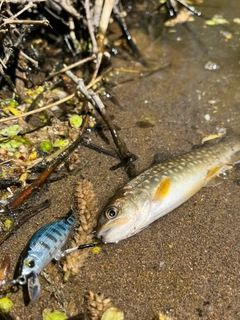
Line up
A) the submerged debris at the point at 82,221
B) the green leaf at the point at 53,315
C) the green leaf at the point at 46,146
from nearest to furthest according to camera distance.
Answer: the green leaf at the point at 53,315
the submerged debris at the point at 82,221
the green leaf at the point at 46,146

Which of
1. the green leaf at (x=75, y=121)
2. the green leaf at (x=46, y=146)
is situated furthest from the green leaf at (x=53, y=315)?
the green leaf at (x=75, y=121)

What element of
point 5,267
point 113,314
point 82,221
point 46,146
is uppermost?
point 46,146

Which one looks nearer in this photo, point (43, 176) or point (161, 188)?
point (161, 188)

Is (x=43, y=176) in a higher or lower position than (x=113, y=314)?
higher

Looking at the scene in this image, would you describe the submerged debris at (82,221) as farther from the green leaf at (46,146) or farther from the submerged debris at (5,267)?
the green leaf at (46,146)

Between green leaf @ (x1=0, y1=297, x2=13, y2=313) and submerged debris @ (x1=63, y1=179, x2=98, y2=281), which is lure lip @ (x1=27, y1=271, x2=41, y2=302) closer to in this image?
green leaf @ (x1=0, y1=297, x2=13, y2=313)

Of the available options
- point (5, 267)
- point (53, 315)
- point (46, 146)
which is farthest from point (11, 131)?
point (53, 315)

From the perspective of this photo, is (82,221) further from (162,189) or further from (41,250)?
(162,189)
